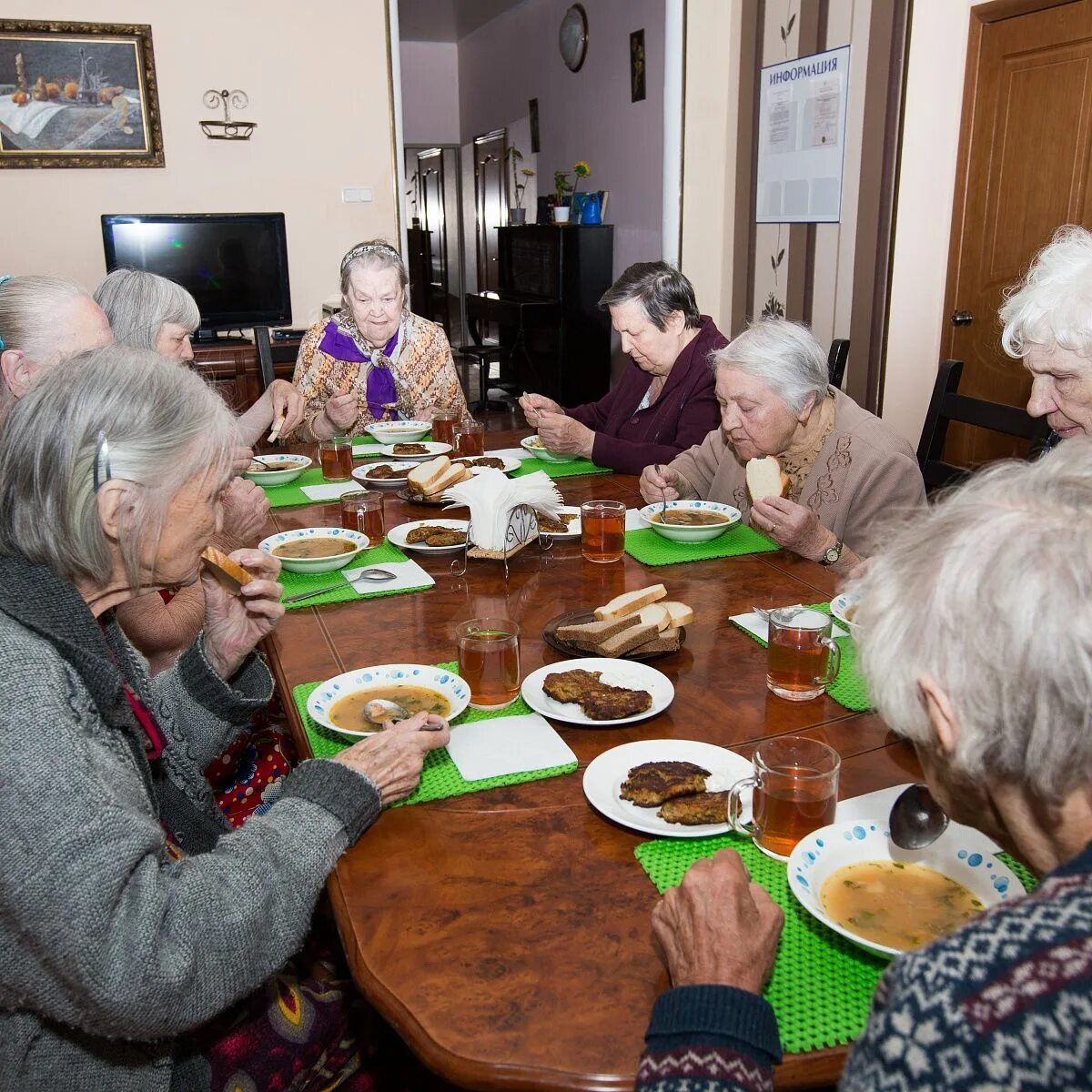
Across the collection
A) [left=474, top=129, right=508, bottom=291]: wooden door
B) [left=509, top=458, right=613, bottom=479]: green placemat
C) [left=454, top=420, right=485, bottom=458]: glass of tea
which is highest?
[left=474, top=129, right=508, bottom=291]: wooden door

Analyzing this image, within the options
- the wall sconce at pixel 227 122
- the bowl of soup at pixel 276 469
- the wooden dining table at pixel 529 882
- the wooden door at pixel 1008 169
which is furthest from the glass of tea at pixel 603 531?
the wall sconce at pixel 227 122

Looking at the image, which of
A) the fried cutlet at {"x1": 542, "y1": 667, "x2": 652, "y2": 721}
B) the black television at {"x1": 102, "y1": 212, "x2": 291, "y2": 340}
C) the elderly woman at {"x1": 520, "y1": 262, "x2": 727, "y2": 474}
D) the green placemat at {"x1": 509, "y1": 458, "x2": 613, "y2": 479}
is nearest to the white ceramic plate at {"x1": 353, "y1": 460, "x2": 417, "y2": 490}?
the green placemat at {"x1": 509, "y1": 458, "x2": 613, "y2": 479}

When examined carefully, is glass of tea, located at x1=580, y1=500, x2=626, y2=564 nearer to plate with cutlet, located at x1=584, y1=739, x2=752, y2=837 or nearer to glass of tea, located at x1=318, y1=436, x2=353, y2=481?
plate with cutlet, located at x1=584, y1=739, x2=752, y2=837

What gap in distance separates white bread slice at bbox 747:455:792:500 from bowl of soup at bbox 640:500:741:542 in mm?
73

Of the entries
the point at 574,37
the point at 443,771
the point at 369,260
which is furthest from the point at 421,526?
the point at 574,37

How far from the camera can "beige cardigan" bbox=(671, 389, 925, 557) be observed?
2.17 metres

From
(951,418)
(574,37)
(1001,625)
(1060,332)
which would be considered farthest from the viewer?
(574,37)

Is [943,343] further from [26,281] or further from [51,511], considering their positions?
[51,511]

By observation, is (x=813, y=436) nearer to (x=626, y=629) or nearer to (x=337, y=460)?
(x=626, y=629)

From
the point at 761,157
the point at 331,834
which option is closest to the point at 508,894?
the point at 331,834

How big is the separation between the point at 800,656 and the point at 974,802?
1.84 feet

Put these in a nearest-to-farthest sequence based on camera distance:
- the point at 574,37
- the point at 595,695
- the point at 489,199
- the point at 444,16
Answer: the point at 595,695 < the point at 574,37 < the point at 444,16 < the point at 489,199

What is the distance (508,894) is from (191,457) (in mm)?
620

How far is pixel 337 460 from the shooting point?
8.93 ft
